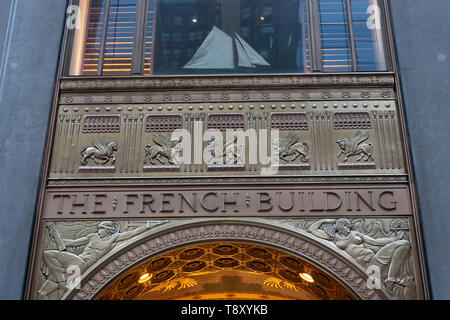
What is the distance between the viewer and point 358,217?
1109cm

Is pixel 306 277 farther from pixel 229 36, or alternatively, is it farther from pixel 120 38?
pixel 120 38

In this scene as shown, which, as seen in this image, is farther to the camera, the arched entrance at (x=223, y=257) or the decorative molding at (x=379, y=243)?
the arched entrance at (x=223, y=257)

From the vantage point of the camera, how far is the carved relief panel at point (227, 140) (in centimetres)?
1158

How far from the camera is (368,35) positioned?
1306cm

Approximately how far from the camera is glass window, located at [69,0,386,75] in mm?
12773

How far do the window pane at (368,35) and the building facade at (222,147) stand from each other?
0.03 meters

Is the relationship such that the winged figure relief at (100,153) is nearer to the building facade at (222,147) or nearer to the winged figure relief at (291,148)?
the building facade at (222,147)

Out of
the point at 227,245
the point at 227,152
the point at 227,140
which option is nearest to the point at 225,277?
the point at 227,245

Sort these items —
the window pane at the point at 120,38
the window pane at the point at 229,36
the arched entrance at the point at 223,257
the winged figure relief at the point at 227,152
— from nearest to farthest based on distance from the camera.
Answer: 1. the arched entrance at the point at 223,257
2. the winged figure relief at the point at 227,152
3. the window pane at the point at 229,36
4. the window pane at the point at 120,38

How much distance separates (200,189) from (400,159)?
12.6 feet

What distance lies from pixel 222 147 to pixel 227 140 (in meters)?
0.18

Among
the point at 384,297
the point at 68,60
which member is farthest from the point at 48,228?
the point at 384,297

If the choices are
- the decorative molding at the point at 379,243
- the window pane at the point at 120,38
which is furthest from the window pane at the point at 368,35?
the window pane at the point at 120,38
